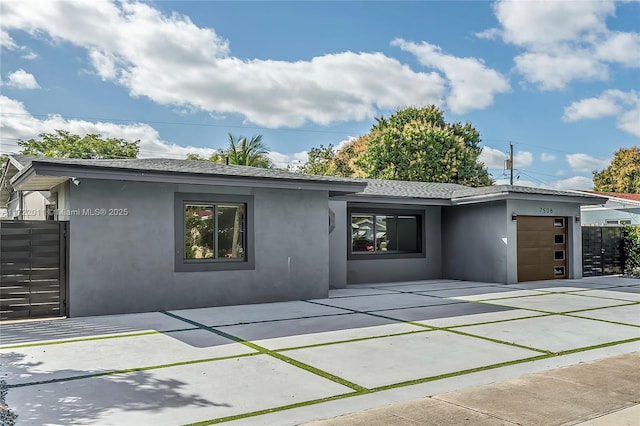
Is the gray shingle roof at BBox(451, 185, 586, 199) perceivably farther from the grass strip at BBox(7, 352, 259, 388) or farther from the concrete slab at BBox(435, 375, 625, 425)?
the grass strip at BBox(7, 352, 259, 388)

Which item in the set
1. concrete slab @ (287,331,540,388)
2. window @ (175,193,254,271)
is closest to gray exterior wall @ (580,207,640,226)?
window @ (175,193,254,271)

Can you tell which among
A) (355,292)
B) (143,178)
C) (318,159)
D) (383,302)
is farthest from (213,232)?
(318,159)

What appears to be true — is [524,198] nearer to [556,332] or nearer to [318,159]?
[556,332]

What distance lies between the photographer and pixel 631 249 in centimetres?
1825

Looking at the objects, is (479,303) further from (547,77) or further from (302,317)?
(547,77)

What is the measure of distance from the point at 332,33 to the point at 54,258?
10.8m

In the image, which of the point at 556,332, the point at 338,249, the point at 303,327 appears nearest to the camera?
the point at 556,332

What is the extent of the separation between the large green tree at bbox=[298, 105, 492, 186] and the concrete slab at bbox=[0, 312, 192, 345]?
78.1 ft

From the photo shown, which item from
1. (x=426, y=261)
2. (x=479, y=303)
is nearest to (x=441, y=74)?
(x=426, y=261)

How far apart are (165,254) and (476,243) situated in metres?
9.85

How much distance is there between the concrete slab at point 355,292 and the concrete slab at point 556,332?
4.54 meters

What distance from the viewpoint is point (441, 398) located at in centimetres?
464

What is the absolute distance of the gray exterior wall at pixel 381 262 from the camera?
1422 cm

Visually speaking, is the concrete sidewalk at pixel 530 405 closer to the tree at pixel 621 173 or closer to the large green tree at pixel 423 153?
the large green tree at pixel 423 153
